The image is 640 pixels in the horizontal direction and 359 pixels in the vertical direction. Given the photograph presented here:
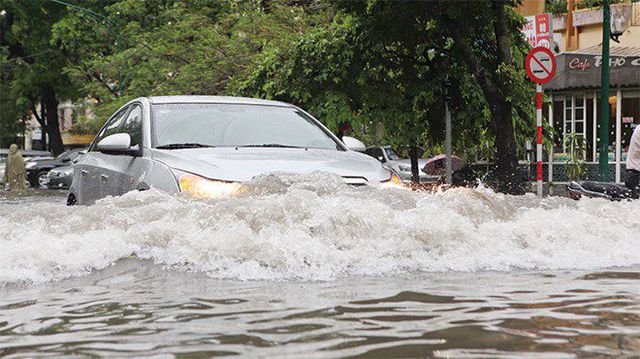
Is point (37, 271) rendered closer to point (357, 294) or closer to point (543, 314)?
point (357, 294)

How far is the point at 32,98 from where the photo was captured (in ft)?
155

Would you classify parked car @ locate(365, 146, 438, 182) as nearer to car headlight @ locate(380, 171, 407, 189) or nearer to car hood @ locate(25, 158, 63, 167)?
car hood @ locate(25, 158, 63, 167)

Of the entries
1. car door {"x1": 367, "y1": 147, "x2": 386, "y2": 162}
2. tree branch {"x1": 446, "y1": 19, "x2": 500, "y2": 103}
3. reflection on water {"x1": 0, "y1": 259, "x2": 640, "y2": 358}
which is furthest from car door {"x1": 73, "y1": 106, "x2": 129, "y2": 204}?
car door {"x1": 367, "y1": 147, "x2": 386, "y2": 162}

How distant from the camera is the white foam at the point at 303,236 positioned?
19.0ft

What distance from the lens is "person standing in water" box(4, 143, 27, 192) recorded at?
28906 mm

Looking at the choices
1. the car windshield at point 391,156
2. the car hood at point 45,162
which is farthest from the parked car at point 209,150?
the car hood at point 45,162

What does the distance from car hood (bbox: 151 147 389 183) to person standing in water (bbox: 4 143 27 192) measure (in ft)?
75.2

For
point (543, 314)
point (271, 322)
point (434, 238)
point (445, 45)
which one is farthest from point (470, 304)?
point (445, 45)

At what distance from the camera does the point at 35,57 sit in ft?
139

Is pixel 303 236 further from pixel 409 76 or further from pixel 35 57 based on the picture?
pixel 35 57

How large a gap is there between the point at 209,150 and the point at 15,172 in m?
23.3

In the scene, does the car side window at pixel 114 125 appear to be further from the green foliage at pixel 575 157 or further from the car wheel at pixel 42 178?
the car wheel at pixel 42 178

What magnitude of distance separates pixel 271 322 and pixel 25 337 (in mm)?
1056

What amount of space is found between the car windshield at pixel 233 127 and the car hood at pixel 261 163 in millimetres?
294
